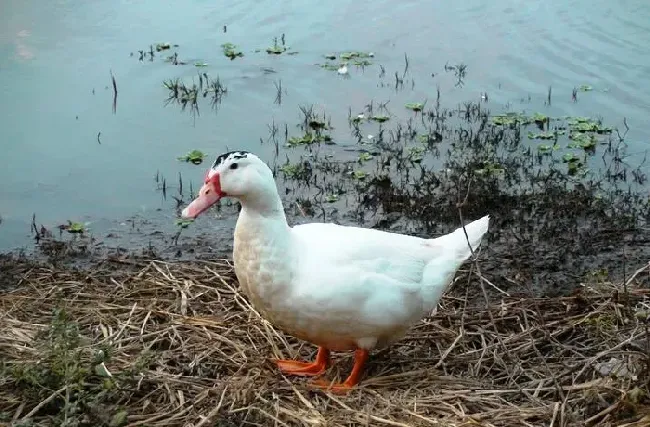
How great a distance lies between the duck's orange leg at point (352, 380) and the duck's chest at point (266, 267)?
20.6 inches

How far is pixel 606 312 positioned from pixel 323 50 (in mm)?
6350

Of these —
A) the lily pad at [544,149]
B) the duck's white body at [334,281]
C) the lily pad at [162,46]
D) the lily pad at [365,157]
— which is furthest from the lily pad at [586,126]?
the lily pad at [162,46]

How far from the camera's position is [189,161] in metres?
8.45

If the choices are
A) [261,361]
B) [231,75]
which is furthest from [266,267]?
[231,75]

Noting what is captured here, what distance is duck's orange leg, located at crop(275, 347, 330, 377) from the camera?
16.8ft

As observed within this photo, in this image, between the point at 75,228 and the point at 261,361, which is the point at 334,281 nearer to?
the point at 261,361

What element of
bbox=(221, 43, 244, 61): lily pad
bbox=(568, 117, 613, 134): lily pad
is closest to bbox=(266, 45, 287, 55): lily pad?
bbox=(221, 43, 244, 61): lily pad

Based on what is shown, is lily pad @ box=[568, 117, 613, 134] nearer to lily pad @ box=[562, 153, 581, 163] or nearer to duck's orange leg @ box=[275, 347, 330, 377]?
lily pad @ box=[562, 153, 581, 163]

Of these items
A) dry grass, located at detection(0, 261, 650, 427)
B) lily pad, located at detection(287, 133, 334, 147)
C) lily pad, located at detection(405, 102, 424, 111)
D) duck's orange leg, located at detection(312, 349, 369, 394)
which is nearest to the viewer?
dry grass, located at detection(0, 261, 650, 427)

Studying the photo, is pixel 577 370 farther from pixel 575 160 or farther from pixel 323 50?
pixel 323 50

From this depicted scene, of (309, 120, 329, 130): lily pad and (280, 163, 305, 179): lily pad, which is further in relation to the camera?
(309, 120, 329, 130): lily pad

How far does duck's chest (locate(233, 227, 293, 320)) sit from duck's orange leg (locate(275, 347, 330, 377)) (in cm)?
53

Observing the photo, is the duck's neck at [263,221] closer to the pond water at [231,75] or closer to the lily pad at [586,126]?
the pond water at [231,75]

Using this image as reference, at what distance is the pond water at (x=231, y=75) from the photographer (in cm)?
831
